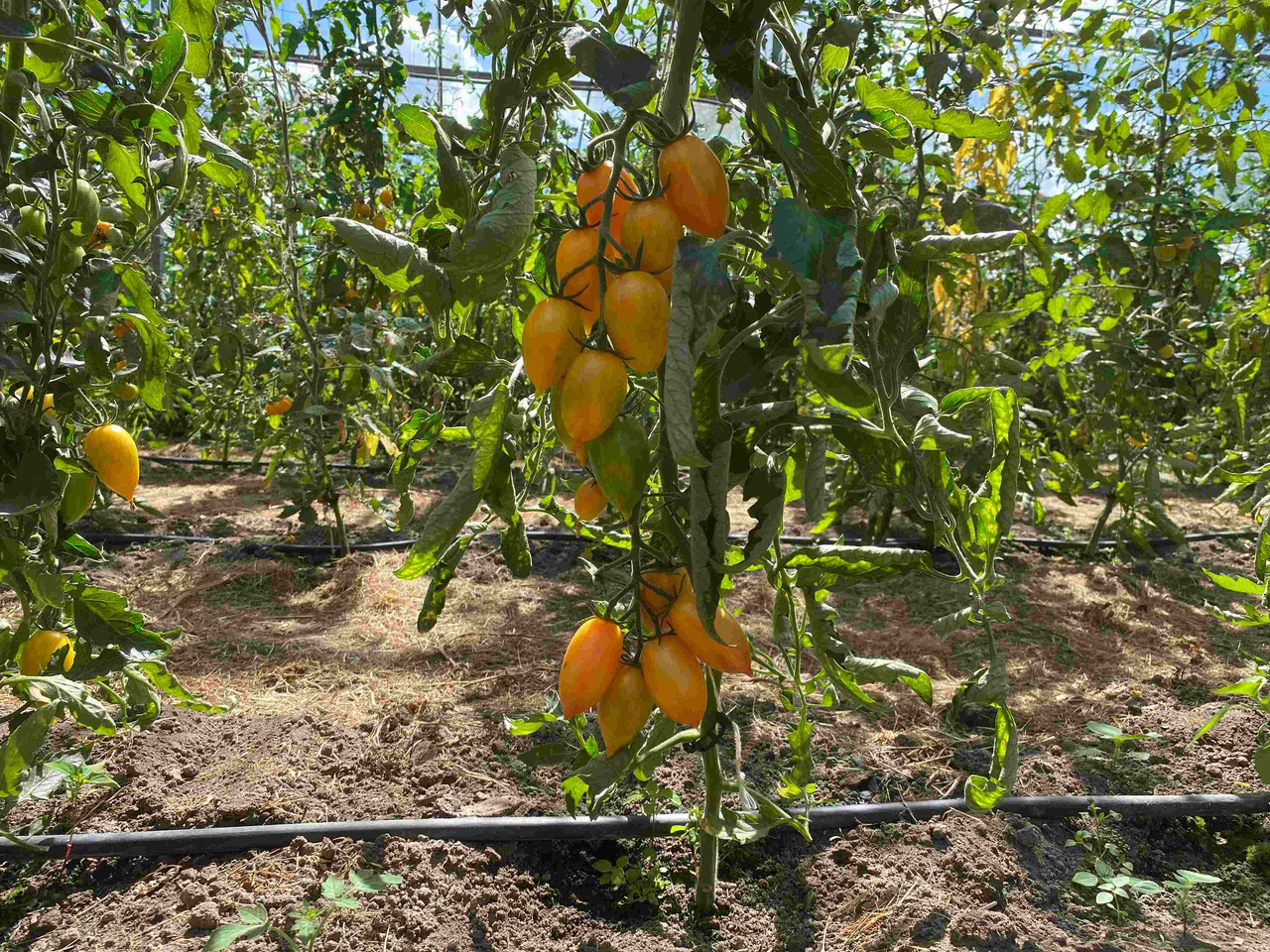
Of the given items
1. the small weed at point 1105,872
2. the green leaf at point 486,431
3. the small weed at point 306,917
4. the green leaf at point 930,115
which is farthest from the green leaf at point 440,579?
the small weed at point 1105,872

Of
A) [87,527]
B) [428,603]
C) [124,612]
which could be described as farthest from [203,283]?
[428,603]

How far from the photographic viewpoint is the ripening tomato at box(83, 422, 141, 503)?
1053mm

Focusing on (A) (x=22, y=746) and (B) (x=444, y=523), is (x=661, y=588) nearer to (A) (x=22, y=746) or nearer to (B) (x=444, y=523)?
(B) (x=444, y=523)

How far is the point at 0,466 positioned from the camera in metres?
0.90

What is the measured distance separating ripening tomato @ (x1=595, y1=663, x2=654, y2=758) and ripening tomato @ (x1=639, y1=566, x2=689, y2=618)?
6 cm

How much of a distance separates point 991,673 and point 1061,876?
767 millimetres

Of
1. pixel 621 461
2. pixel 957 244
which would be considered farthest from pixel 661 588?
pixel 957 244

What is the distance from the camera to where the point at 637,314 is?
21.8 inches

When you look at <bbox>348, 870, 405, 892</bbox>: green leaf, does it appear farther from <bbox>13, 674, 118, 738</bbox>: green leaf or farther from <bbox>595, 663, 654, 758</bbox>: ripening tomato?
<bbox>595, 663, 654, 758</bbox>: ripening tomato

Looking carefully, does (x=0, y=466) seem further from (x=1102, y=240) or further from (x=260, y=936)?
(x=1102, y=240)

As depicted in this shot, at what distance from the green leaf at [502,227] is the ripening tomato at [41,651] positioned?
859 millimetres

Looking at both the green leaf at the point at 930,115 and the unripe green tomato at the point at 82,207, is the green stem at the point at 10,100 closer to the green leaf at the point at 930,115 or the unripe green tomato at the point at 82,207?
the unripe green tomato at the point at 82,207

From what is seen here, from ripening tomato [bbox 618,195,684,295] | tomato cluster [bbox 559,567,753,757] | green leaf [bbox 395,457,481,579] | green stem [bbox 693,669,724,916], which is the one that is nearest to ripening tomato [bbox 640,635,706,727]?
tomato cluster [bbox 559,567,753,757]

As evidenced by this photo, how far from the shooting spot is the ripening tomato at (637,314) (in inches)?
21.8
